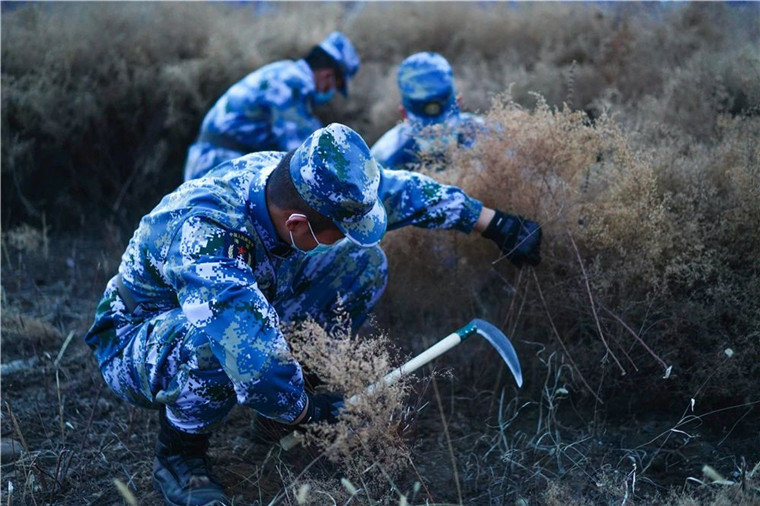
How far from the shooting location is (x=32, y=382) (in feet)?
11.0

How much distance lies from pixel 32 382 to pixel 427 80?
247cm

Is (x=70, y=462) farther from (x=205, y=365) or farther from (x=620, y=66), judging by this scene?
(x=620, y=66)

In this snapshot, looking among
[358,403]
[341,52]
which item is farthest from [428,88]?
[358,403]

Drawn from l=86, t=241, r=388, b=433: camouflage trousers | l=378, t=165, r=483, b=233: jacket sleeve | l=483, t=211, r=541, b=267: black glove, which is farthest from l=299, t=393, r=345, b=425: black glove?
l=483, t=211, r=541, b=267: black glove

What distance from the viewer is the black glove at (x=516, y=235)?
279 centimetres

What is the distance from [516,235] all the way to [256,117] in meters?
2.59

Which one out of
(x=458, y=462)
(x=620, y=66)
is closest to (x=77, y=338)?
(x=458, y=462)

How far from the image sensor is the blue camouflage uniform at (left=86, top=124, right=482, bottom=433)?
211 cm

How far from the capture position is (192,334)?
2312 millimetres

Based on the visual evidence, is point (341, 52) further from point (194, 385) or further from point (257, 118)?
point (194, 385)

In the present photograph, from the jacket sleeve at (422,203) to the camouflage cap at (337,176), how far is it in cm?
44

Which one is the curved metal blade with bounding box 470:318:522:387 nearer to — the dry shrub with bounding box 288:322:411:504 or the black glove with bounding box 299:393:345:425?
the dry shrub with bounding box 288:322:411:504

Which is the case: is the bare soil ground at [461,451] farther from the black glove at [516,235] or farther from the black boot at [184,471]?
the black glove at [516,235]

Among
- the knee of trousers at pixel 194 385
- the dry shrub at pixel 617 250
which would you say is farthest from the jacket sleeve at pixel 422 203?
the knee of trousers at pixel 194 385
